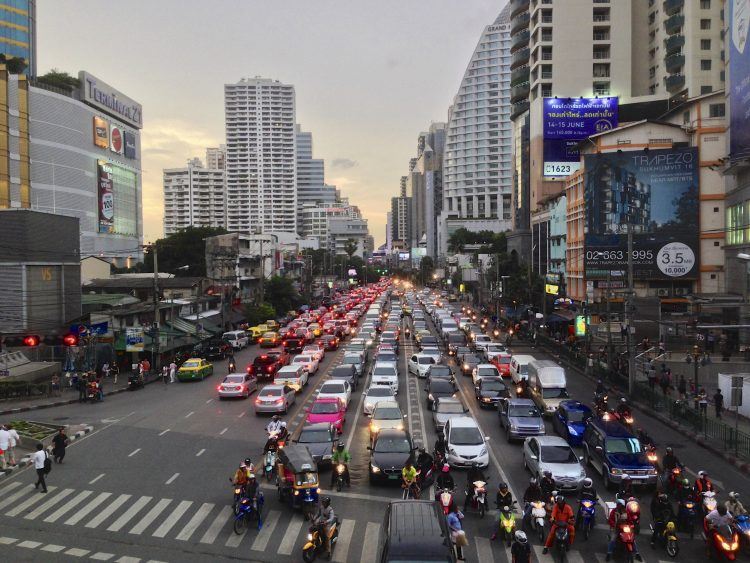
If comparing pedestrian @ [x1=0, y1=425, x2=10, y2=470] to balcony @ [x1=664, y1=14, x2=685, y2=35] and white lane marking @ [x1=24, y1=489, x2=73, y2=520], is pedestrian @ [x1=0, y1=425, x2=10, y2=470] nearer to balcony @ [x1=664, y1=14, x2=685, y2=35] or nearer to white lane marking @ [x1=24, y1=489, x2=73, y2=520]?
white lane marking @ [x1=24, y1=489, x2=73, y2=520]

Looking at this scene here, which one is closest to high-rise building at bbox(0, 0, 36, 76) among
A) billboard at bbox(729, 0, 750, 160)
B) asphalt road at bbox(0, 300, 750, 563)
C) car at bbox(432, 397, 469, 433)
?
asphalt road at bbox(0, 300, 750, 563)

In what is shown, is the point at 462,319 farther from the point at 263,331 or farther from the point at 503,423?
the point at 503,423

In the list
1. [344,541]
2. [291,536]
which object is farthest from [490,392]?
Result: [291,536]

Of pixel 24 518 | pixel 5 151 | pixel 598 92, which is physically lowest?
pixel 24 518

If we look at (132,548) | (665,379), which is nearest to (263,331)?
(665,379)

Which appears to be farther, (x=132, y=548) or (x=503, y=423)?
(x=503, y=423)

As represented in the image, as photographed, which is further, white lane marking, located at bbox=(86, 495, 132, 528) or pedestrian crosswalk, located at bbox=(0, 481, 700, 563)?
white lane marking, located at bbox=(86, 495, 132, 528)
